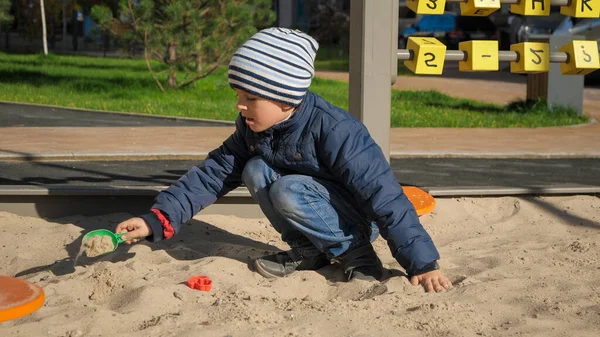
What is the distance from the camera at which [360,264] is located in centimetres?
331

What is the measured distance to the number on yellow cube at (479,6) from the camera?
4309mm

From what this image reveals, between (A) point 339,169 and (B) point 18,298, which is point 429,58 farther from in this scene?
(B) point 18,298

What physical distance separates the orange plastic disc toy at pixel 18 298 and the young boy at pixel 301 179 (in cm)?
39

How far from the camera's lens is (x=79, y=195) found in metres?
4.19

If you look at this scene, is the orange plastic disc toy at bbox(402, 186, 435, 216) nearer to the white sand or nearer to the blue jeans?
the white sand

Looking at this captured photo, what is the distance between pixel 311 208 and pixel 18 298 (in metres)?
1.05

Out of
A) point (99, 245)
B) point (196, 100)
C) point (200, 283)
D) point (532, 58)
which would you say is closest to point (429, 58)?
point (532, 58)

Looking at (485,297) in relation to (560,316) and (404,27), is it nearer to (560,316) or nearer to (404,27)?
(560,316)

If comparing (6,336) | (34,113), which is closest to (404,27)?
(34,113)

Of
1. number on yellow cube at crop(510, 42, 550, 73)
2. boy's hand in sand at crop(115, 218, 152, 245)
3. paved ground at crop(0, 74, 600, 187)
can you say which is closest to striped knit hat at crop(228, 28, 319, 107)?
boy's hand in sand at crop(115, 218, 152, 245)

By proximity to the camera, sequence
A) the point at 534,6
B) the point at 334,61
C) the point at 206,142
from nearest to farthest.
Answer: the point at 534,6
the point at 206,142
the point at 334,61

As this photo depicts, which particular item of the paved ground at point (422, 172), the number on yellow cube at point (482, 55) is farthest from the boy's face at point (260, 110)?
the paved ground at point (422, 172)

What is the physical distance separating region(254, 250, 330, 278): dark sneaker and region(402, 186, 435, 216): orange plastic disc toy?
825 millimetres

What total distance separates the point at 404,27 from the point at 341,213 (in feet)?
85.0
